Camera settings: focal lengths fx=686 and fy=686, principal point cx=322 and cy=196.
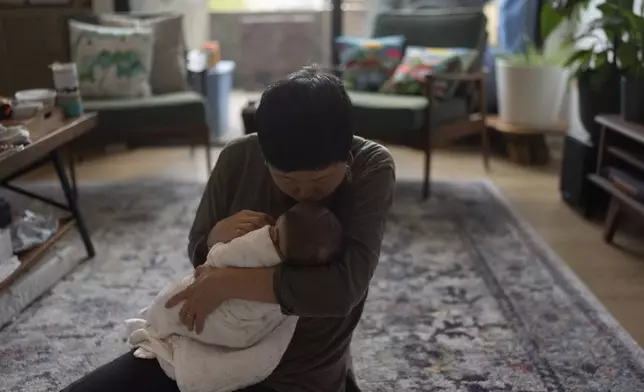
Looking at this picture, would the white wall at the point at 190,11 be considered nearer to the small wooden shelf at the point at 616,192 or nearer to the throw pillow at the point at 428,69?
the throw pillow at the point at 428,69

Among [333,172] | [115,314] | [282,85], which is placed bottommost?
[115,314]

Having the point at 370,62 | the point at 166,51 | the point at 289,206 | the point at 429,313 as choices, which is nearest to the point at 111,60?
the point at 166,51

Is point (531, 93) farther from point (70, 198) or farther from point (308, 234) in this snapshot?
point (308, 234)

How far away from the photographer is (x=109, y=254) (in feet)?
9.17

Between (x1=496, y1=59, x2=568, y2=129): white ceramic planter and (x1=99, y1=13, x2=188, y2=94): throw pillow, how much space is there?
187 centimetres

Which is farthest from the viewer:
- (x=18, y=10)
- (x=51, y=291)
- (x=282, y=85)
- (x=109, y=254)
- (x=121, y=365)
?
(x=18, y=10)

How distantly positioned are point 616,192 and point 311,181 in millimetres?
2084

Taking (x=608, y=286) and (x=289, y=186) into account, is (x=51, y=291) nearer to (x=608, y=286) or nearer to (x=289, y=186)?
(x=289, y=186)

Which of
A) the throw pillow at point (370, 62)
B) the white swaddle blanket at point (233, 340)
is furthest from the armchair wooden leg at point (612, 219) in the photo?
the white swaddle blanket at point (233, 340)

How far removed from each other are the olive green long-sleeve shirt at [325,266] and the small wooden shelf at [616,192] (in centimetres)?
172

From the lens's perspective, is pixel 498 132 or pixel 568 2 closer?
pixel 568 2

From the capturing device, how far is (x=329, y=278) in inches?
43.6

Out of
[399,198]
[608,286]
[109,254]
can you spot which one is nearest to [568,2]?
[399,198]

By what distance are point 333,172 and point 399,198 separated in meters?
2.42
